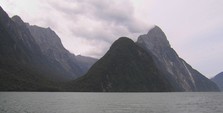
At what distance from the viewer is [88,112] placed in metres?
98.2

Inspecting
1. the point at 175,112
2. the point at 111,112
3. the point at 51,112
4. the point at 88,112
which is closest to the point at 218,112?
the point at 175,112

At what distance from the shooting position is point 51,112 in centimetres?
9350

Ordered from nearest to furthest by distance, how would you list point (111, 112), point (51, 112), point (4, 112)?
point (4, 112), point (51, 112), point (111, 112)

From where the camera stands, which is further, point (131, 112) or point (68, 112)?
point (131, 112)

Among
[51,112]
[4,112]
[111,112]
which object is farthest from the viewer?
[111,112]

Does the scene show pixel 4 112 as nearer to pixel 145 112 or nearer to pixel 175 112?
pixel 145 112

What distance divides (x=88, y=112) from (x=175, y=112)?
93.8 ft

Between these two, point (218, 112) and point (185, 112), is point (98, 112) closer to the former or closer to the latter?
point (185, 112)

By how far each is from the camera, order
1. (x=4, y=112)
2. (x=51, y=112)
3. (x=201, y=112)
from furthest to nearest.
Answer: (x=201, y=112)
(x=51, y=112)
(x=4, y=112)

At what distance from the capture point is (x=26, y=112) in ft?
293

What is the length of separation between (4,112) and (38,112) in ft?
31.4

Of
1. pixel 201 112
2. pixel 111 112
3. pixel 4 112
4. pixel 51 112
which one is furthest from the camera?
pixel 201 112

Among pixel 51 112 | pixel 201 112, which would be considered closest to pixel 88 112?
pixel 51 112

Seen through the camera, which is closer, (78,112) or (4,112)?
Answer: (4,112)
